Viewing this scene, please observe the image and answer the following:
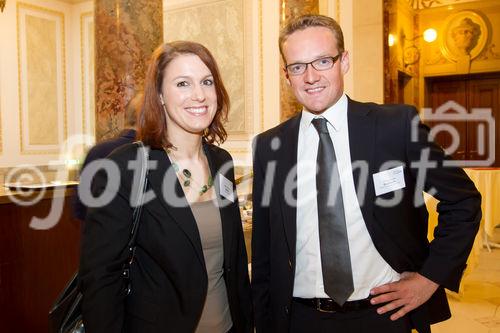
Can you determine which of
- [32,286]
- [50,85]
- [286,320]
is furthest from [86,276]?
[50,85]

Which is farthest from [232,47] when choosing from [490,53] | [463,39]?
[490,53]

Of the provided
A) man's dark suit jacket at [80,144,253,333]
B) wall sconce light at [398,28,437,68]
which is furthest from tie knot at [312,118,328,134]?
wall sconce light at [398,28,437,68]

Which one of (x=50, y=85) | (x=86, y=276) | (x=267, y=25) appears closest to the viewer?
(x=86, y=276)

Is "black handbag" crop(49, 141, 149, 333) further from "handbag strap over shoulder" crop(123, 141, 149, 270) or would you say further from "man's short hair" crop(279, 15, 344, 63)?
"man's short hair" crop(279, 15, 344, 63)

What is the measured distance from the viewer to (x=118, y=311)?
1454 mm

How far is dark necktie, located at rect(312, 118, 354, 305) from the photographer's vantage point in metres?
1.55

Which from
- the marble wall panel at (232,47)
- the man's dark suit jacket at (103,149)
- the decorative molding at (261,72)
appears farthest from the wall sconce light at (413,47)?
the man's dark suit jacket at (103,149)

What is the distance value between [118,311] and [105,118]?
2.16 metres

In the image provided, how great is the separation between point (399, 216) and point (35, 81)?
33.3 ft

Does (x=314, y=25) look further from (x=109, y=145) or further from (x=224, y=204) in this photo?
(x=109, y=145)

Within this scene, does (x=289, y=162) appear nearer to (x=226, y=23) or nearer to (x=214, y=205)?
A: (x=214, y=205)

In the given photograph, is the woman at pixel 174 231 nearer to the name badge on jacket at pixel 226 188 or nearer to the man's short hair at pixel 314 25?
the name badge on jacket at pixel 226 188

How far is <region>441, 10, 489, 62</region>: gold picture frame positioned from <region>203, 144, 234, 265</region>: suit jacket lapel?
32.5 feet

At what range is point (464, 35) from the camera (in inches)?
393
